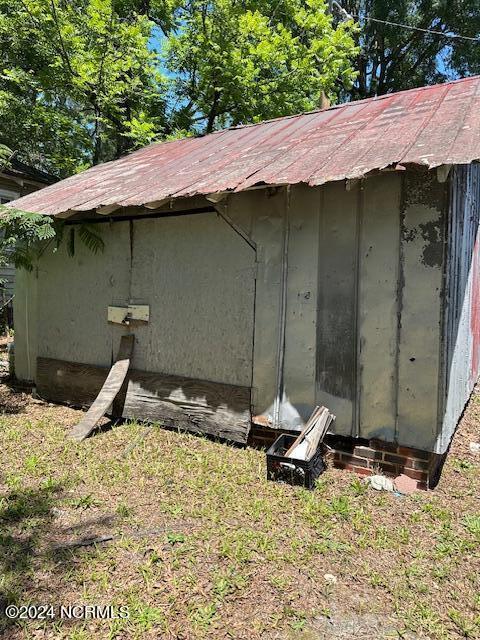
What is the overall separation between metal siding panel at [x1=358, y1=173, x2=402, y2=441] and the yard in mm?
670

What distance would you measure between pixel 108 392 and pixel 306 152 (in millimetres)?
3393

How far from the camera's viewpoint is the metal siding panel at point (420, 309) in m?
3.63

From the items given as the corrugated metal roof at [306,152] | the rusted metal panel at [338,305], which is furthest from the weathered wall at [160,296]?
the rusted metal panel at [338,305]

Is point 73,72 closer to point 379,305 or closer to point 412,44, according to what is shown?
point 379,305

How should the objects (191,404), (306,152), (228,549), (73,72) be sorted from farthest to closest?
(73,72) < (191,404) < (306,152) < (228,549)

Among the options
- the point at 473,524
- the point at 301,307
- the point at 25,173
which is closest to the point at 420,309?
the point at 301,307

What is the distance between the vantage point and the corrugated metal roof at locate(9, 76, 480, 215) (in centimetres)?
352

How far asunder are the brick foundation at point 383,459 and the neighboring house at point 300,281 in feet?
0.06

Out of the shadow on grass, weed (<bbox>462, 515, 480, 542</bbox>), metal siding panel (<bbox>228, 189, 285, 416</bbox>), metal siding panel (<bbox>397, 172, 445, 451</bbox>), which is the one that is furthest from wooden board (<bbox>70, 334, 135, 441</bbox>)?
weed (<bbox>462, 515, 480, 542</bbox>)

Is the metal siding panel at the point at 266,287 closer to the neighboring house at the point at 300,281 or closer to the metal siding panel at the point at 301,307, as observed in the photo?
the neighboring house at the point at 300,281

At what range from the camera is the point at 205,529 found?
308cm

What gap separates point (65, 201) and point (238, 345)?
286 centimetres

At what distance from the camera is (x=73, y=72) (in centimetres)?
→ 1045

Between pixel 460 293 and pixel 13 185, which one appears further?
pixel 13 185
